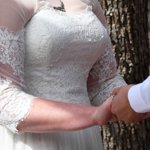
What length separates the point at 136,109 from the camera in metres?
1.96

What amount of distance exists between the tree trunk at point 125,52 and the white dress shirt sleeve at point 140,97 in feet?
5.63

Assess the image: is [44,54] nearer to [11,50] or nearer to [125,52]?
[11,50]

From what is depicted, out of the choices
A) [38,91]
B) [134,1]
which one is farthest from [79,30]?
[134,1]

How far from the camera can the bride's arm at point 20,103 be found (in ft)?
6.64

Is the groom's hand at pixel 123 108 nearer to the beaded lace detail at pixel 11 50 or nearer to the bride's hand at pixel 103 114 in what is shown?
the bride's hand at pixel 103 114

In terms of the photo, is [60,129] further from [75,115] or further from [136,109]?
[136,109]

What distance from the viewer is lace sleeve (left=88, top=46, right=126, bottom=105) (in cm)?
251

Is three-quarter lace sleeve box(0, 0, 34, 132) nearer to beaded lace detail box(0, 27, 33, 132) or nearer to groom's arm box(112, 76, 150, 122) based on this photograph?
beaded lace detail box(0, 27, 33, 132)

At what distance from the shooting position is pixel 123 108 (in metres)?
1.98

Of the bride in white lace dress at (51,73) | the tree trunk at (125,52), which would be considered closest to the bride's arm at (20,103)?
the bride in white lace dress at (51,73)

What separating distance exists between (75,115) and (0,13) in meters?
0.49

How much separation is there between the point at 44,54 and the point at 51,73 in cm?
10

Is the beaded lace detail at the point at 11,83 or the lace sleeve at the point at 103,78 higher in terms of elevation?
the beaded lace detail at the point at 11,83

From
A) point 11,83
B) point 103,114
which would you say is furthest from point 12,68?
point 103,114
